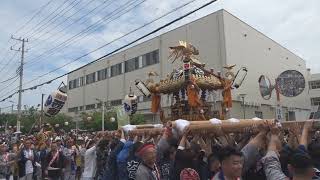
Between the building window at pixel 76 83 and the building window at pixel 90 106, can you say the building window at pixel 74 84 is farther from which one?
the building window at pixel 90 106

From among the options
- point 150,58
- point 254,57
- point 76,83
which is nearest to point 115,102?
point 150,58

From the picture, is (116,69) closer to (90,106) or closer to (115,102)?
(115,102)

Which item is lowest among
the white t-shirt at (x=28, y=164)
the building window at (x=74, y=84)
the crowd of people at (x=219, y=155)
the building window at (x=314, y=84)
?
the white t-shirt at (x=28, y=164)

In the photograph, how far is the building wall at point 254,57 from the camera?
128ft

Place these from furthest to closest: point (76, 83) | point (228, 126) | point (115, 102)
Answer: point (76, 83) < point (115, 102) < point (228, 126)

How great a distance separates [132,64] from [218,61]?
16.1 meters

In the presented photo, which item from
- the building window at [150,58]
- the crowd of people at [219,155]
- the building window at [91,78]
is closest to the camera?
the crowd of people at [219,155]

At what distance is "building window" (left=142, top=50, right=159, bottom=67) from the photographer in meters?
46.7

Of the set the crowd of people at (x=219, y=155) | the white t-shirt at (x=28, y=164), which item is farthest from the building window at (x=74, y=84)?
the crowd of people at (x=219, y=155)

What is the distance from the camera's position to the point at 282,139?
15.7ft

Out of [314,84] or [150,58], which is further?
[314,84]

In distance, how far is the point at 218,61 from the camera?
38.2 meters

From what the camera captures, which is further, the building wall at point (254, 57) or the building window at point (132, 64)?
the building window at point (132, 64)

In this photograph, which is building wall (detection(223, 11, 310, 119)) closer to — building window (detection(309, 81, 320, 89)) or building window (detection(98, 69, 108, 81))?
building window (detection(309, 81, 320, 89))
